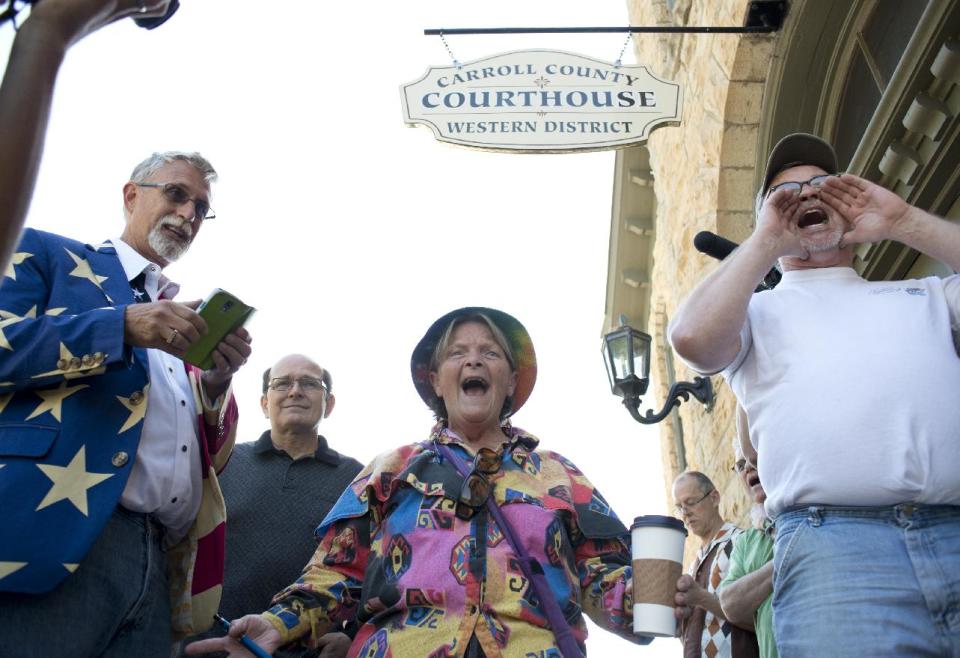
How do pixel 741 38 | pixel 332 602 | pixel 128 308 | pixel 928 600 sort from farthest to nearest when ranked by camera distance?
pixel 741 38 < pixel 332 602 < pixel 128 308 < pixel 928 600

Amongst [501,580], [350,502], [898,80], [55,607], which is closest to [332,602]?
[350,502]

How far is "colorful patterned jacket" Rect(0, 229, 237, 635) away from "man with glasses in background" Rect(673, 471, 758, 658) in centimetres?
136

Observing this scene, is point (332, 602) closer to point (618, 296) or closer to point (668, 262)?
point (668, 262)

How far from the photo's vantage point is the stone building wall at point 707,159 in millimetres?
6465

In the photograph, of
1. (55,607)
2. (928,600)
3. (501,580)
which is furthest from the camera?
(501,580)

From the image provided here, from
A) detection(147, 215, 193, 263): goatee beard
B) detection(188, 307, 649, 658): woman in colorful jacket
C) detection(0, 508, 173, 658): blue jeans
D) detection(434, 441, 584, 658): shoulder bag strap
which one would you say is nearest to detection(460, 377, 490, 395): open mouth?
detection(188, 307, 649, 658): woman in colorful jacket

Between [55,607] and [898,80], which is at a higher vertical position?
[898,80]

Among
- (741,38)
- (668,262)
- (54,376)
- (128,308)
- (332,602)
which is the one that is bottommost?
(332,602)

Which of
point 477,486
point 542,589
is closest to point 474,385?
point 477,486

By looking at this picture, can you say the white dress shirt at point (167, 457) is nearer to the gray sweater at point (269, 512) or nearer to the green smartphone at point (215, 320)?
the green smartphone at point (215, 320)

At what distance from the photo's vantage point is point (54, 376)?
2.47 meters

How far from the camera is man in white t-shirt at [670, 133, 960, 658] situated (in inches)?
83.2

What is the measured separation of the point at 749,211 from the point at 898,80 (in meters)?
2.19

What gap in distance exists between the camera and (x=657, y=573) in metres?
2.63
